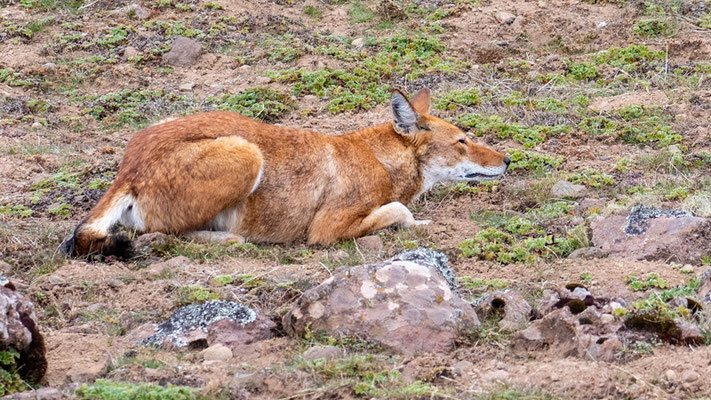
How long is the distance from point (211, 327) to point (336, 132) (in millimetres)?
5065

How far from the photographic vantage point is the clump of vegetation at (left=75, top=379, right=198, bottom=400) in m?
4.35

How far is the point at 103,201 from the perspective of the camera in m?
7.47

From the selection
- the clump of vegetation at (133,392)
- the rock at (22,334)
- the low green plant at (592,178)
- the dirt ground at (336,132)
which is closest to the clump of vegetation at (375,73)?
the dirt ground at (336,132)

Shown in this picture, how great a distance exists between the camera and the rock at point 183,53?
12.5 metres

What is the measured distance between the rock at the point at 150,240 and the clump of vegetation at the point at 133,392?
9.46ft

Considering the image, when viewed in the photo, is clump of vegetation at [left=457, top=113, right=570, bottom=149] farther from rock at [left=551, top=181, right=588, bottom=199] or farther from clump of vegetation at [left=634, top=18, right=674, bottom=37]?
clump of vegetation at [left=634, top=18, right=674, bottom=37]

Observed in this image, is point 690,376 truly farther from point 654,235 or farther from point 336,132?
point 336,132

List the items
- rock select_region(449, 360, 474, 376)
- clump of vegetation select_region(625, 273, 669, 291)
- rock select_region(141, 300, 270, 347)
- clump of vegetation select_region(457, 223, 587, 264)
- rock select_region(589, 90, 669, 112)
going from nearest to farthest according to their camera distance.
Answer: rock select_region(449, 360, 474, 376) < rock select_region(141, 300, 270, 347) < clump of vegetation select_region(625, 273, 669, 291) < clump of vegetation select_region(457, 223, 587, 264) < rock select_region(589, 90, 669, 112)

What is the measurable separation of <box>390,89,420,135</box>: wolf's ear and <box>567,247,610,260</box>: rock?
2.34 meters

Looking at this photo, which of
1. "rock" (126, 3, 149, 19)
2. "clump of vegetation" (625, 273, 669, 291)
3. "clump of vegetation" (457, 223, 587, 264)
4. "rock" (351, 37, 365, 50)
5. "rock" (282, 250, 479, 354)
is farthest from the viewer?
"rock" (126, 3, 149, 19)

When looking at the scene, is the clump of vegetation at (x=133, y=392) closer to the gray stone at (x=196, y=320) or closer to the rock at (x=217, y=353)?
the rock at (x=217, y=353)

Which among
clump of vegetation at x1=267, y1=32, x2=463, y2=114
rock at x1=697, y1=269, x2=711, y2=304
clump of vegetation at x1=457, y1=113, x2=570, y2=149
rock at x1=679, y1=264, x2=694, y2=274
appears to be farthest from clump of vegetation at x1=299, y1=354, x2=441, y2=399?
clump of vegetation at x1=267, y1=32, x2=463, y2=114

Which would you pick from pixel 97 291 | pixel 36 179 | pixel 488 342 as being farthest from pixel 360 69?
pixel 488 342

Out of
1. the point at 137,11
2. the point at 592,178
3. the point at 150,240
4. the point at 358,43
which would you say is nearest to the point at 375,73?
the point at 358,43
